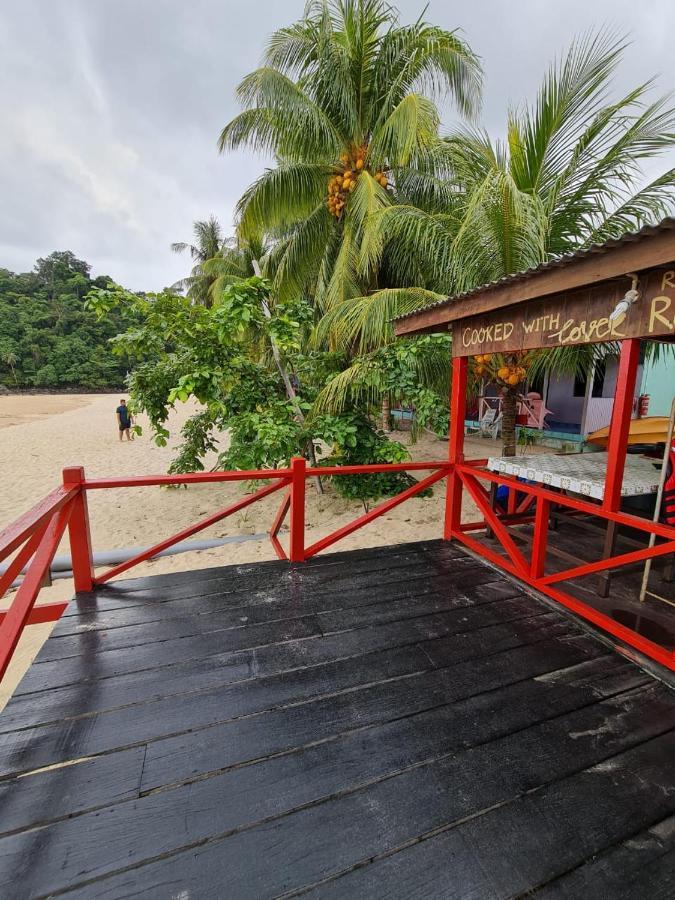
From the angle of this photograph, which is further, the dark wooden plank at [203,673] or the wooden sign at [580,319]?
the wooden sign at [580,319]

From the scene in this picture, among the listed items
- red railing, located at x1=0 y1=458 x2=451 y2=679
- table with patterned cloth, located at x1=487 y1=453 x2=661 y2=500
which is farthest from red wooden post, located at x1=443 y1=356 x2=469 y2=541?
table with patterned cloth, located at x1=487 y1=453 x2=661 y2=500

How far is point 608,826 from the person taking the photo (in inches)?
58.8

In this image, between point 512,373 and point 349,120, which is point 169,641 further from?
point 349,120

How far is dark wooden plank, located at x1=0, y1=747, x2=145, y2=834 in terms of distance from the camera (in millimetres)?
1527

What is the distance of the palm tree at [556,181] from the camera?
16.0 ft

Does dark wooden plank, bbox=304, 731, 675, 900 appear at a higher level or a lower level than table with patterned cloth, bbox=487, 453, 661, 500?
lower

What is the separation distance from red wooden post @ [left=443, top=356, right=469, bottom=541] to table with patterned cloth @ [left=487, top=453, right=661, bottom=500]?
389 millimetres

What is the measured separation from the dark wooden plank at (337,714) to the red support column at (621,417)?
0.98 metres

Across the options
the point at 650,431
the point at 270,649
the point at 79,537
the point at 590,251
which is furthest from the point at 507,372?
the point at 79,537

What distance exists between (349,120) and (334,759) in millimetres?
10741

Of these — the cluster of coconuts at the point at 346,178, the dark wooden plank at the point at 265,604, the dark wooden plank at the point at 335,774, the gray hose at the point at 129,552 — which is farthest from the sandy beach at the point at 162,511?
→ the cluster of coconuts at the point at 346,178

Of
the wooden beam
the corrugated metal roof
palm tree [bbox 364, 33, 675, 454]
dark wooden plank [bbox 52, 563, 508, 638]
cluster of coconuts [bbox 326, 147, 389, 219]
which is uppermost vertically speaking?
cluster of coconuts [bbox 326, 147, 389, 219]

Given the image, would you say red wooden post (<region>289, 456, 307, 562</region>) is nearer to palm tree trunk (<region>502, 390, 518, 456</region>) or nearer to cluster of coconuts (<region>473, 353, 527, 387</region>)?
cluster of coconuts (<region>473, 353, 527, 387</region>)

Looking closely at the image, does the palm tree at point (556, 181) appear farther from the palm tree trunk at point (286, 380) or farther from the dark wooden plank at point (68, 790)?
the dark wooden plank at point (68, 790)
